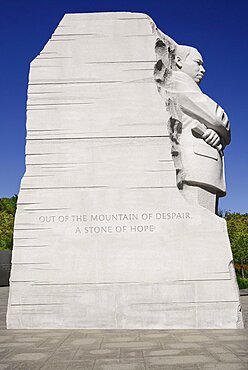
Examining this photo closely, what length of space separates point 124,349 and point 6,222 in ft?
99.6

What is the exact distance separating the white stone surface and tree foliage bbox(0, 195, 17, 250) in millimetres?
22878

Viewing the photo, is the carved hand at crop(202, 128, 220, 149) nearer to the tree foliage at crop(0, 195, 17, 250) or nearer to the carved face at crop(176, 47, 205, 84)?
the carved face at crop(176, 47, 205, 84)

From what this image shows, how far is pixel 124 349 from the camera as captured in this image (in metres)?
5.43

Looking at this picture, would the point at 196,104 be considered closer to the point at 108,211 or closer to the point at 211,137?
the point at 211,137

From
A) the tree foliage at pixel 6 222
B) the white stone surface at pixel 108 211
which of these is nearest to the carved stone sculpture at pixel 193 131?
the white stone surface at pixel 108 211

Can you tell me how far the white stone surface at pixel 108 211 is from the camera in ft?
23.8

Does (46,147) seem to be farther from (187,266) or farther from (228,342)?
(228,342)

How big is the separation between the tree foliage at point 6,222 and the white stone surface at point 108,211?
22878 millimetres

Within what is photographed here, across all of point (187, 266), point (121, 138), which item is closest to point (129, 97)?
point (121, 138)

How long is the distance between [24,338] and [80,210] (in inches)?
89.4

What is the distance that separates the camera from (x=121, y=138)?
25.7ft

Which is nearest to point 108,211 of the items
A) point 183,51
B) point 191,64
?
→ point 191,64

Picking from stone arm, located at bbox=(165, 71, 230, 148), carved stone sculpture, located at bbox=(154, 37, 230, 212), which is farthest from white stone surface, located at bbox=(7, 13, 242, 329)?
stone arm, located at bbox=(165, 71, 230, 148)

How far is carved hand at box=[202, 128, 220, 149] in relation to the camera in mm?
8438
